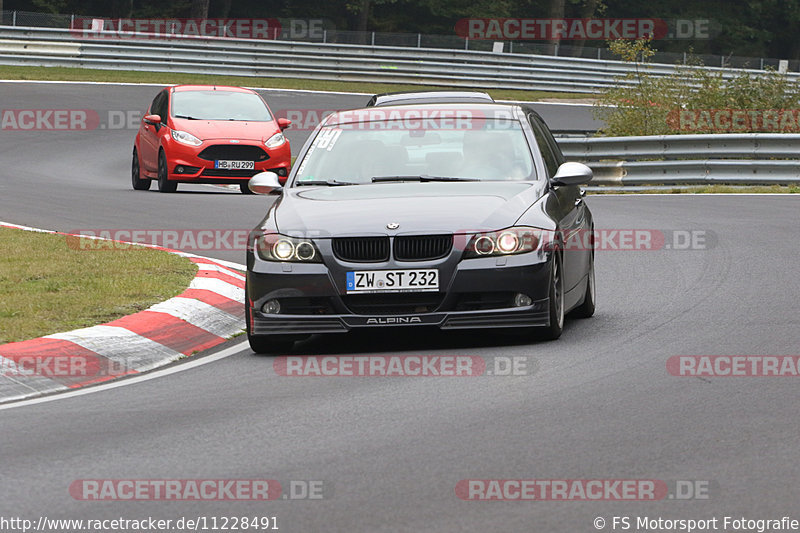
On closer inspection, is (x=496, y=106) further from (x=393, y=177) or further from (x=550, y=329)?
(x=550, y=329)

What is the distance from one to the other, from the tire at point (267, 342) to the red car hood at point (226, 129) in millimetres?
13121

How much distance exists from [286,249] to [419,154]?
5.01ft

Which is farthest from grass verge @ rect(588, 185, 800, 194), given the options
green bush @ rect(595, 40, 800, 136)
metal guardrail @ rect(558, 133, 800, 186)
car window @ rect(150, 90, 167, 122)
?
car window @ rect(150, 90, 167, 122)

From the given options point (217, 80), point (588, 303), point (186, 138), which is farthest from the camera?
point (217, 80)

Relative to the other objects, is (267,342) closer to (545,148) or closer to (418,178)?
(418,178)

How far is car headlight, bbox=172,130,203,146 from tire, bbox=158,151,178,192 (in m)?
0.33

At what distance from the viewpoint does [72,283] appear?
10.9 metres

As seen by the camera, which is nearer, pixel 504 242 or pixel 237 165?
pixel 504 242

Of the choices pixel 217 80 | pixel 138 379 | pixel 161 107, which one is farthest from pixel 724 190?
pixel 217 80

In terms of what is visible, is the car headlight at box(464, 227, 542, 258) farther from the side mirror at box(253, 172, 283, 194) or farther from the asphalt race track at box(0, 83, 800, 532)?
the side mirror at box(253, 172, 283, 194)

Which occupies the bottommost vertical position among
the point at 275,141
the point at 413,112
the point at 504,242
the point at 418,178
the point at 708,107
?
the point at 275,141

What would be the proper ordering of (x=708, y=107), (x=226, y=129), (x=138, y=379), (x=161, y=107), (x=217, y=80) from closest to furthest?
1. (x=138, y=379)
2. (x=226, y=129)
3. (x=161, y=107)
4. (x=708, y=107)
5. (x=217, y=80)

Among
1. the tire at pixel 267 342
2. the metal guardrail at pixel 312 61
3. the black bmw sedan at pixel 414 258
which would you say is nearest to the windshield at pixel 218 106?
the black bmw sedan at pixel 414 258

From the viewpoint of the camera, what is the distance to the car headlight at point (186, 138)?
71.2 ft
